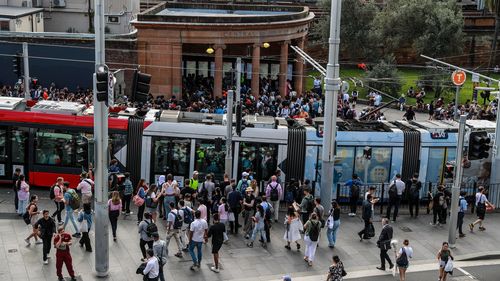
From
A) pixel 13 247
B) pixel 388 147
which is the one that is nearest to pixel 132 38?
pixel 388 147

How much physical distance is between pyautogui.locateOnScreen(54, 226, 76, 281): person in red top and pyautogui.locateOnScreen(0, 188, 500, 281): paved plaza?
0.57m

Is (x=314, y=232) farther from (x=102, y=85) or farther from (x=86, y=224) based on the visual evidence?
(x=102, y=85)

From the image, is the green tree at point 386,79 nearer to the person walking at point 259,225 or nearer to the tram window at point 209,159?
the tram window at point 209,159

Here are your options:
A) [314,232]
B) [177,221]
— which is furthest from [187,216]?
[314,232]

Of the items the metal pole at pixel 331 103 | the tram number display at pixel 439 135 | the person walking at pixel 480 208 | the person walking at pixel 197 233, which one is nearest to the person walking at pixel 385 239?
the metal pole at pixel 331 103

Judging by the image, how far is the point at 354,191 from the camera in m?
26.3

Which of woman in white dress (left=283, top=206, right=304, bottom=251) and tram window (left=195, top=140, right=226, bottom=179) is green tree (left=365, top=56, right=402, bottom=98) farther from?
woman in white dress (left=283, top=206, right=304, bottom=251)

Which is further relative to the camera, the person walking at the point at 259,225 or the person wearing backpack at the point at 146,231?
the person walking at the point at 259,225

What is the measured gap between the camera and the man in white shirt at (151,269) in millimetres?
18156

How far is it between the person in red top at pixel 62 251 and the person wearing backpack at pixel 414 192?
12.4m

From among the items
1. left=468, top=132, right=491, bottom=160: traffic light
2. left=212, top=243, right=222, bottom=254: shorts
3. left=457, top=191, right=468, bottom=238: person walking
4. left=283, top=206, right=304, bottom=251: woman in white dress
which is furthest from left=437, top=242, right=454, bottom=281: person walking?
left=212, top=243, right=222, bottom=254: shorts

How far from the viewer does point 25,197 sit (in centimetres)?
2417

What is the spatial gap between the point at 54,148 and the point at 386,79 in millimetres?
29231

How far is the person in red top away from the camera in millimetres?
19453
